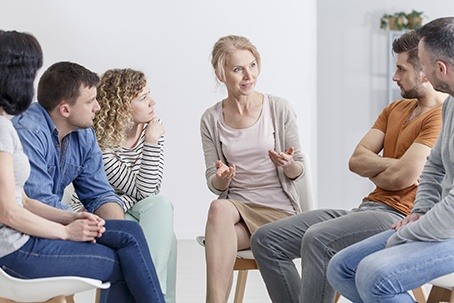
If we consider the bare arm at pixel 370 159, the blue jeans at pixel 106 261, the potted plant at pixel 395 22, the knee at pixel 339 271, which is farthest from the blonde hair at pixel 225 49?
the potted plant at pixel 395 22

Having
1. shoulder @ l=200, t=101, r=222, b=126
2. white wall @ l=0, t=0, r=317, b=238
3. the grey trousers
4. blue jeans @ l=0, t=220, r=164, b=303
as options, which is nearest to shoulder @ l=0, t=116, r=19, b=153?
blue jeans @ l=0, t=220, r=164, b=303

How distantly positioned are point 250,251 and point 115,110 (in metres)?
0.79

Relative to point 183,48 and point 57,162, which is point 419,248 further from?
point 183,48

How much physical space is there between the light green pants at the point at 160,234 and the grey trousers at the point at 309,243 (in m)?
0.35

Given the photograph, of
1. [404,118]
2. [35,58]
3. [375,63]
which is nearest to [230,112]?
[404,118]

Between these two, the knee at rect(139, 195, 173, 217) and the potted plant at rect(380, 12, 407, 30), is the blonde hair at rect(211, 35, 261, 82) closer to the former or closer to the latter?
the knee at rect(139, 195, 173, 217)

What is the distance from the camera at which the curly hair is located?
3096mm

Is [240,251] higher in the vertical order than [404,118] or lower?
lower

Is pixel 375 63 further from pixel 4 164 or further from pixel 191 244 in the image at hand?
pixel 4 164

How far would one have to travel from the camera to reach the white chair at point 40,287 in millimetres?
2064

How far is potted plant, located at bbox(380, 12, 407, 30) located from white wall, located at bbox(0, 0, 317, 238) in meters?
1.06

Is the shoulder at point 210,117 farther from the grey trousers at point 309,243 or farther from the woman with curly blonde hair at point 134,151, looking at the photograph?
the grey trousers at point 309,243

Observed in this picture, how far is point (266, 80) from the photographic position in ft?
18.5

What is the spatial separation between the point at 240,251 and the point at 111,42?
3000mm
